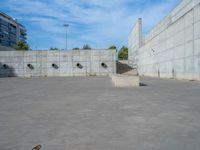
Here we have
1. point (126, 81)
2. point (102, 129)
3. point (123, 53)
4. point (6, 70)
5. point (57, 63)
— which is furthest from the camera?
point (123, 53)

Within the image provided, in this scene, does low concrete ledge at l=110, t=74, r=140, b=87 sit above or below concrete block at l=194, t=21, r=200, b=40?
below

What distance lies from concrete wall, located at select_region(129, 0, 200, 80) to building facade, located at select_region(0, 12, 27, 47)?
93.8 metres

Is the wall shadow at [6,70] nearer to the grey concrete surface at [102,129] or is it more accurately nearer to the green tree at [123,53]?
the grey concrete surface at [102,129]

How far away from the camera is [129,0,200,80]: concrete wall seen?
19875 millimetres

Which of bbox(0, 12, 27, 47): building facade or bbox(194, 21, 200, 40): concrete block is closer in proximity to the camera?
bbox(194, 21, 200, 40): concrete block

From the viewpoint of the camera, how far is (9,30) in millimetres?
121438

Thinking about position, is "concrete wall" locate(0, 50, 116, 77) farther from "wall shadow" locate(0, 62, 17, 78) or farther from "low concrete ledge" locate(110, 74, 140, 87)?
"low concrete ledge" locate(110, 74, 140, 87)

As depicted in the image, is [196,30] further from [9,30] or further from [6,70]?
[9,30]

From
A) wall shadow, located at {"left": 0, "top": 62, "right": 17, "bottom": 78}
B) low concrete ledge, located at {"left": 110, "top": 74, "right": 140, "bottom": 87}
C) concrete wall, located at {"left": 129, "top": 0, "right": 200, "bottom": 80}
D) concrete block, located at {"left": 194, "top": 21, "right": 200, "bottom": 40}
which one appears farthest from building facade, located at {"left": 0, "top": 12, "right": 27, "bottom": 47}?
low concrete ledge, located at {"left": 110, "top": 74, "right": 140, "bottom": 87}

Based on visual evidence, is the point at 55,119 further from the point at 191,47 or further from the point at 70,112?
the point at 191,47

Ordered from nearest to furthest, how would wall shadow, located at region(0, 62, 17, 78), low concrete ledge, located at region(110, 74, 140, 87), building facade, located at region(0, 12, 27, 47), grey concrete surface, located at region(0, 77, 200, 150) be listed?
grey concrete surface, located at region(0, 77, 200, 150) < low concrete ledge, located at region(110, 74, 140, 87) < wall shadow, located at region(0, 62, 17, 78) < building facade, located at region(0, 12, 27, 47)

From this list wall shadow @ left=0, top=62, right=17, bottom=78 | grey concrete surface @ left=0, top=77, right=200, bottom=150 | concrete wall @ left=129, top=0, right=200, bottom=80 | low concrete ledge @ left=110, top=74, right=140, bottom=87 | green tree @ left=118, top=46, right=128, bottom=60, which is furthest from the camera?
green tree @ left=118, top=46, right=128, bottom=60

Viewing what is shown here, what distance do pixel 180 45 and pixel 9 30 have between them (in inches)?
4488

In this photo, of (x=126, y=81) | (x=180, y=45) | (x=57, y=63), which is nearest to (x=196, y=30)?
(x=180, y=45)
